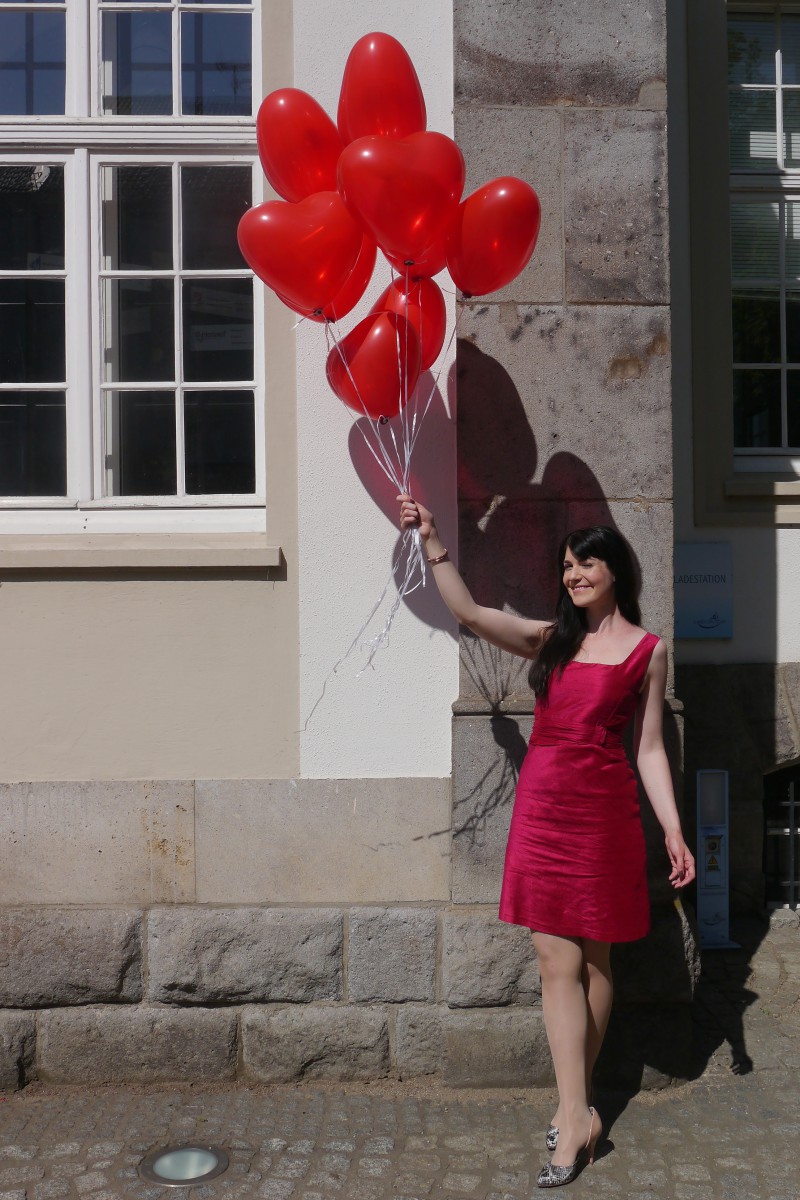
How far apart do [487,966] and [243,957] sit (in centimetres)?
92

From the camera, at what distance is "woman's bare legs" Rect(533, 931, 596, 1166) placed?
3.51m

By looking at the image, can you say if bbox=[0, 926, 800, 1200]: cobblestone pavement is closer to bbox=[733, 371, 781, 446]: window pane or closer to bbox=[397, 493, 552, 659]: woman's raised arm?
bbox=[397, 493, 552, 659]: woman's raised arm

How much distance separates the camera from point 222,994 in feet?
13.7

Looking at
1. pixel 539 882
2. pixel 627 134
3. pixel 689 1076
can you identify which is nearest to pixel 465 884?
pixel 539 882

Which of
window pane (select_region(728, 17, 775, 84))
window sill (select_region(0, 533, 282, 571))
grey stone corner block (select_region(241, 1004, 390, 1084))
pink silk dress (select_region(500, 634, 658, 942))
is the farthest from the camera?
window pane (select_region(728, 17, 775, 84))

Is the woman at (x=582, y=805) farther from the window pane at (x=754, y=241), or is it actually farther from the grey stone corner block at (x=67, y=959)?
the window pane at (x=754, y=241)

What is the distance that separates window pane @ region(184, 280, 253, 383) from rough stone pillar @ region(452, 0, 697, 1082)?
0.98m

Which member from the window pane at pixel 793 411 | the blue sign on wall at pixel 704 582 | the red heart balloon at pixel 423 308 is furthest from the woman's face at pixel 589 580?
the window pane at pixel 793 411

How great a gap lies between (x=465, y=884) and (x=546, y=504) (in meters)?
1.45

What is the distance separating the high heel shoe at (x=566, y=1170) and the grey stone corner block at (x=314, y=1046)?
88 centimetres

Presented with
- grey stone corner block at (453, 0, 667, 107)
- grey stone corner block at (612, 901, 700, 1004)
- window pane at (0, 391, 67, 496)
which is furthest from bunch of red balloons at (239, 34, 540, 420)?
grey stone corner block at (612, 901, 700, 1004)

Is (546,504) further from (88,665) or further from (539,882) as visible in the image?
(88,665)

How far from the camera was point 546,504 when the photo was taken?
13.6ft

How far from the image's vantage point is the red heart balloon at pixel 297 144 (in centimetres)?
361
